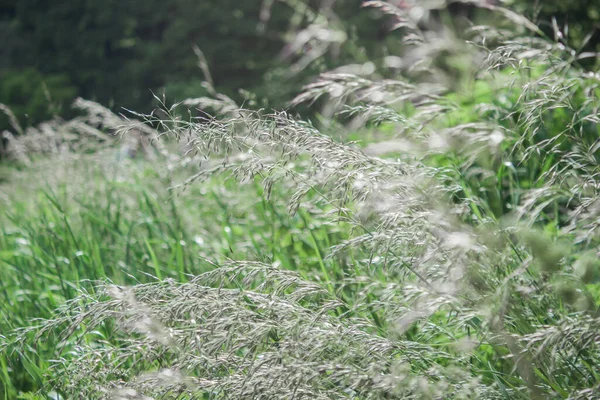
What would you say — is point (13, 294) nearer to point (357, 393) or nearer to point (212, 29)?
point (357, 393)

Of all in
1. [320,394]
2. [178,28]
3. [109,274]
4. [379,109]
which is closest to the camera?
[320,394]

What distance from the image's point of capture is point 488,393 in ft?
5.89

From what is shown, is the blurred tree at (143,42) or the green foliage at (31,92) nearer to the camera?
the blurred tree at (143,42)

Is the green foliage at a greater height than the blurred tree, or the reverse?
the blurred tree

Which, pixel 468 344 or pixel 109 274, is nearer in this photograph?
pixel 468 344

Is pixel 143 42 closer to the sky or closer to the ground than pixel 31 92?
closer to the sky

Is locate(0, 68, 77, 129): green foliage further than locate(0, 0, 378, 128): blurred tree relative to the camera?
Yes

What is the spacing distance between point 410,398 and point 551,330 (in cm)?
37

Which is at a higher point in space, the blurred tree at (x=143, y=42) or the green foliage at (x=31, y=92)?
the blurred tree at (x=143, y=42)

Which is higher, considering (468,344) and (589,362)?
(468,344)

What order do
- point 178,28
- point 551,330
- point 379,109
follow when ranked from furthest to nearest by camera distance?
point 178,28
point 379,109
point 551,330

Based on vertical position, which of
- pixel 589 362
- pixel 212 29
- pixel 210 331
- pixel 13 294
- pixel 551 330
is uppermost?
pixel 551 330

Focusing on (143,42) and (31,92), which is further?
(143,42)

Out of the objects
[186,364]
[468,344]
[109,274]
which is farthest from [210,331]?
[109,274]
